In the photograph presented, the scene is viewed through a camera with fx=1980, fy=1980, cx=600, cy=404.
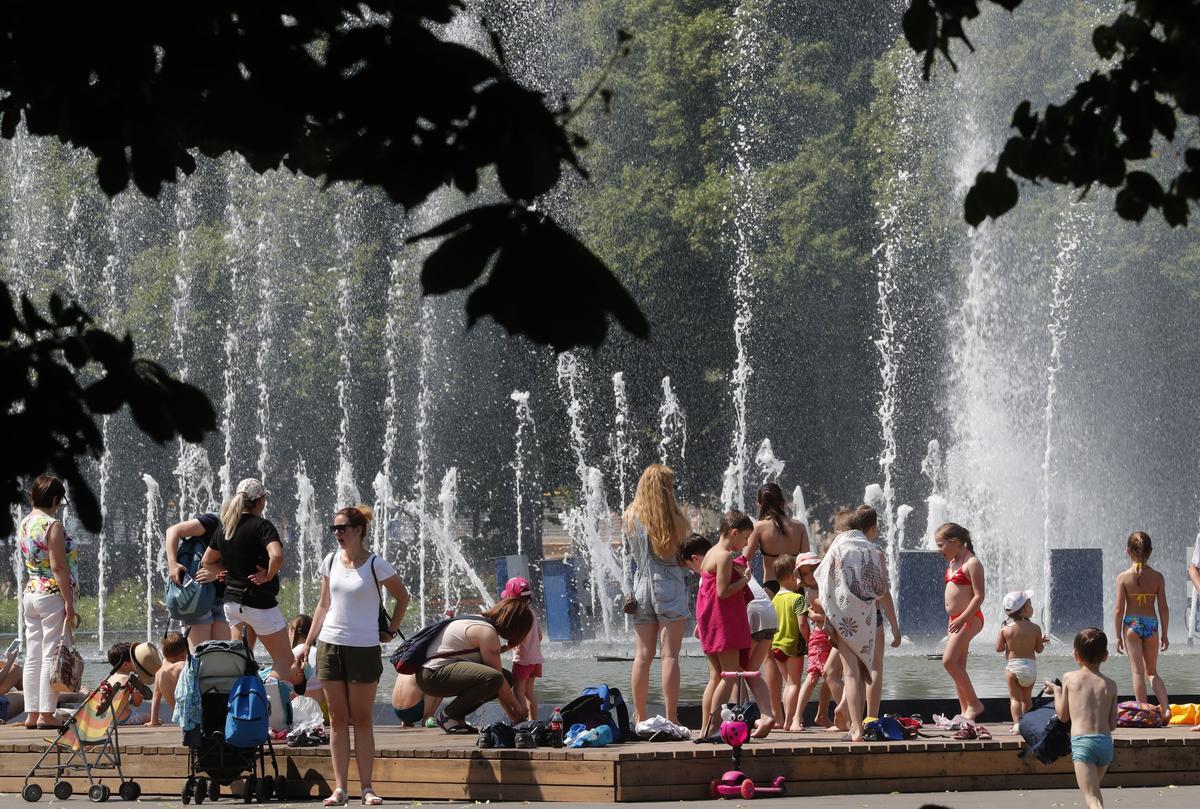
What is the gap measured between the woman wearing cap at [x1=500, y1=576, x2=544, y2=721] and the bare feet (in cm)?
120

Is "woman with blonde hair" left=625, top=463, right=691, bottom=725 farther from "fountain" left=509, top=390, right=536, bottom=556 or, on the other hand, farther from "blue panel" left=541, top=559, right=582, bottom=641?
"fountain" left=509, top=390, right=536, bottom=556

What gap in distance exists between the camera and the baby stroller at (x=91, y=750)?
9805 millimetres

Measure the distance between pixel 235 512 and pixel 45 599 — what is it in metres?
1.22

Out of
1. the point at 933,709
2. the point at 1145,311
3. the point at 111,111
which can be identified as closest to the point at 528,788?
the point at 933,709

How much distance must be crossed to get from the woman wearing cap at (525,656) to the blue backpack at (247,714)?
A: 1656 mm

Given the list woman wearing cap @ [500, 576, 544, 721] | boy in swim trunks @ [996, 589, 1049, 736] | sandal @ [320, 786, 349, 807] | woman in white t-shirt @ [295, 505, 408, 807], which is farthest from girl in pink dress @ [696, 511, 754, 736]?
sandal @ [320, 786, 349, 807]

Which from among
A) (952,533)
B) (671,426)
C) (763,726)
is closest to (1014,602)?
(952,533)

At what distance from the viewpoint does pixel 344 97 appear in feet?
11.3

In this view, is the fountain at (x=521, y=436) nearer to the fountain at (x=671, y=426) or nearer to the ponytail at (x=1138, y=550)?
the fountain at (x=671, y=426)

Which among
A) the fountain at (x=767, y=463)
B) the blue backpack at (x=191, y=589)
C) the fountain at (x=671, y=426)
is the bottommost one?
the blue backpack at (x=191, y=589)

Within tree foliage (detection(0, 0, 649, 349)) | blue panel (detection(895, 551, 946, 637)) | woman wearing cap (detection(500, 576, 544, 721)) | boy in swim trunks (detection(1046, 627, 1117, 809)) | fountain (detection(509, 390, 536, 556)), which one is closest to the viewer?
tree foliage (detection(0, 0, 649, 349))

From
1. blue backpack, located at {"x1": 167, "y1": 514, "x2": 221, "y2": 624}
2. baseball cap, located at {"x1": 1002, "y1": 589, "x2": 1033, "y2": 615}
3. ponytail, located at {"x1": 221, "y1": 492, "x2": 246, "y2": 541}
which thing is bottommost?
baseball cap, located at {"x1": 1002, "y1": 589, "x2": 1033, "y2": 615}

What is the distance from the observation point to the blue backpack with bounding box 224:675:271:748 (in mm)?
9352

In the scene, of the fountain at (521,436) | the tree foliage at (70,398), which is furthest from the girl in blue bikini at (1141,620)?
the fountain at (521,436)
